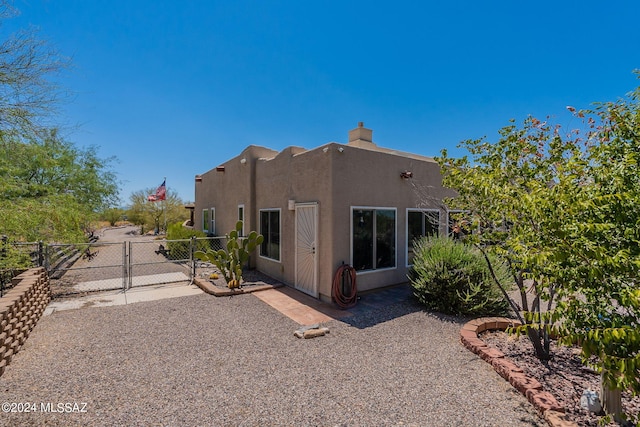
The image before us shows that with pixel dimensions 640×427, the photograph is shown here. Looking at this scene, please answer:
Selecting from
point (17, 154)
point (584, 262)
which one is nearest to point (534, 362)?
point (584, 262)

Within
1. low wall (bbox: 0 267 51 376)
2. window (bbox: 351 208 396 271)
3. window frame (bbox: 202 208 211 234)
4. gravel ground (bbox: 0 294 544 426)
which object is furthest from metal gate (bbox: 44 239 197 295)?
window (bbox: 351 208 396 271)

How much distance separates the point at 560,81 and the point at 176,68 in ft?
43.7

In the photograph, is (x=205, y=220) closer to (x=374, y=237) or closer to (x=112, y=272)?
(x=112, y=272)

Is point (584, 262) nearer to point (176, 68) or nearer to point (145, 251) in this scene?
point (176, 68)

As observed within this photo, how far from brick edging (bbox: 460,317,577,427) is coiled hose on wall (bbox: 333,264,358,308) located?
8.39ft

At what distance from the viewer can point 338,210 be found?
22.9ft

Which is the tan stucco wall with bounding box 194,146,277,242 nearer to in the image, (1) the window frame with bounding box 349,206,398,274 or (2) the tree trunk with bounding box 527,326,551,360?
(1) the window frame with bounding box 349,206,398,274

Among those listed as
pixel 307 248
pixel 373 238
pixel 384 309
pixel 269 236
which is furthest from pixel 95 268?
pixel 384 309

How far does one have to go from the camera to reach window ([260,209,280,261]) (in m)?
9.36

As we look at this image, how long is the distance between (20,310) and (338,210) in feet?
21.1

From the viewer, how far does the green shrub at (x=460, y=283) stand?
6.12 metres

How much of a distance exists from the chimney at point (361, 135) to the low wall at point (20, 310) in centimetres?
973

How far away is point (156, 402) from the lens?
10.9 ft

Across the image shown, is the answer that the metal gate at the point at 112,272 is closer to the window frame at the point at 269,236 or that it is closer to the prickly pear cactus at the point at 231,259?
the prickly pear cactus at the point at 231,259
